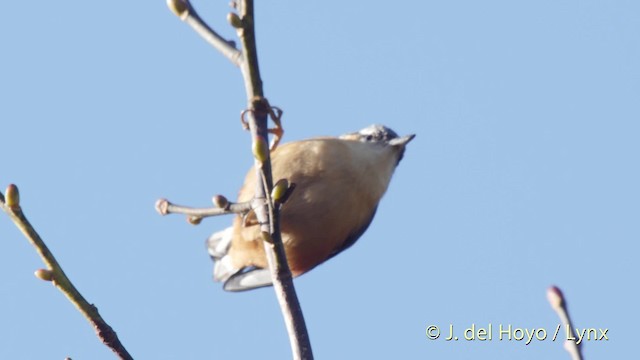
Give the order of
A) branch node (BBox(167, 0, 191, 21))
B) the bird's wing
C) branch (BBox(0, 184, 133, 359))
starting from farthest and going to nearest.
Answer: the bird's wing, branch node (BBox(167, 0, 191, 21)), branch (BBox(0, 184, 133, 359))

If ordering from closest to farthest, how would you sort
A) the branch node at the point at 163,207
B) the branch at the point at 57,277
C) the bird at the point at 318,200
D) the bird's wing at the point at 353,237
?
the branch at the point at 57,277 → the branch node at the point at 163,207 → the bird at the point at 318,200 → the bird's wing at the point at 353,237

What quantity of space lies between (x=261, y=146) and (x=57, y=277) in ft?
1.99

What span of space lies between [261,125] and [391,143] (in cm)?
278

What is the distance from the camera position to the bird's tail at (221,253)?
5.56 metres

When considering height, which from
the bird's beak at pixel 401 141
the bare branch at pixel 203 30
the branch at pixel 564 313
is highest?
the bird's beak at pixel 401 141

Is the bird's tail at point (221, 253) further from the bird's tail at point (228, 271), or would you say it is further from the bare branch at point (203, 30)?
the bare branch at point (203, 30)

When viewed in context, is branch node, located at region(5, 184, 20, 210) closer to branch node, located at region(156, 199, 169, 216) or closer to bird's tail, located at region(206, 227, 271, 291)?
branch node, located at region(156, 199, 169, 216)

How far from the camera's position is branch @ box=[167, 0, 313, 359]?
8.46 ft

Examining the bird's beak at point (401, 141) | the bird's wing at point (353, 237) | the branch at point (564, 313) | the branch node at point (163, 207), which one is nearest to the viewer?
the branch at point (564, 313)

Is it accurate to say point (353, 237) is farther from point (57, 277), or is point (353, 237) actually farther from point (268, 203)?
point (57, 277)

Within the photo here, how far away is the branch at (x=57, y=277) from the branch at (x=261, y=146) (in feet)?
1.84

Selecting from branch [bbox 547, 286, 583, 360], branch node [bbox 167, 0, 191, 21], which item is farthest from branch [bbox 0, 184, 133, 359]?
branch [bbox 547, 286, 583, 360]

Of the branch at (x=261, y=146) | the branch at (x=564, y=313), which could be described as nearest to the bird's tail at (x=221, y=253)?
the branch at (x=261, y=146)

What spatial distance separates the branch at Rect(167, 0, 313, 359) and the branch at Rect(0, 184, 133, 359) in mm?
561
